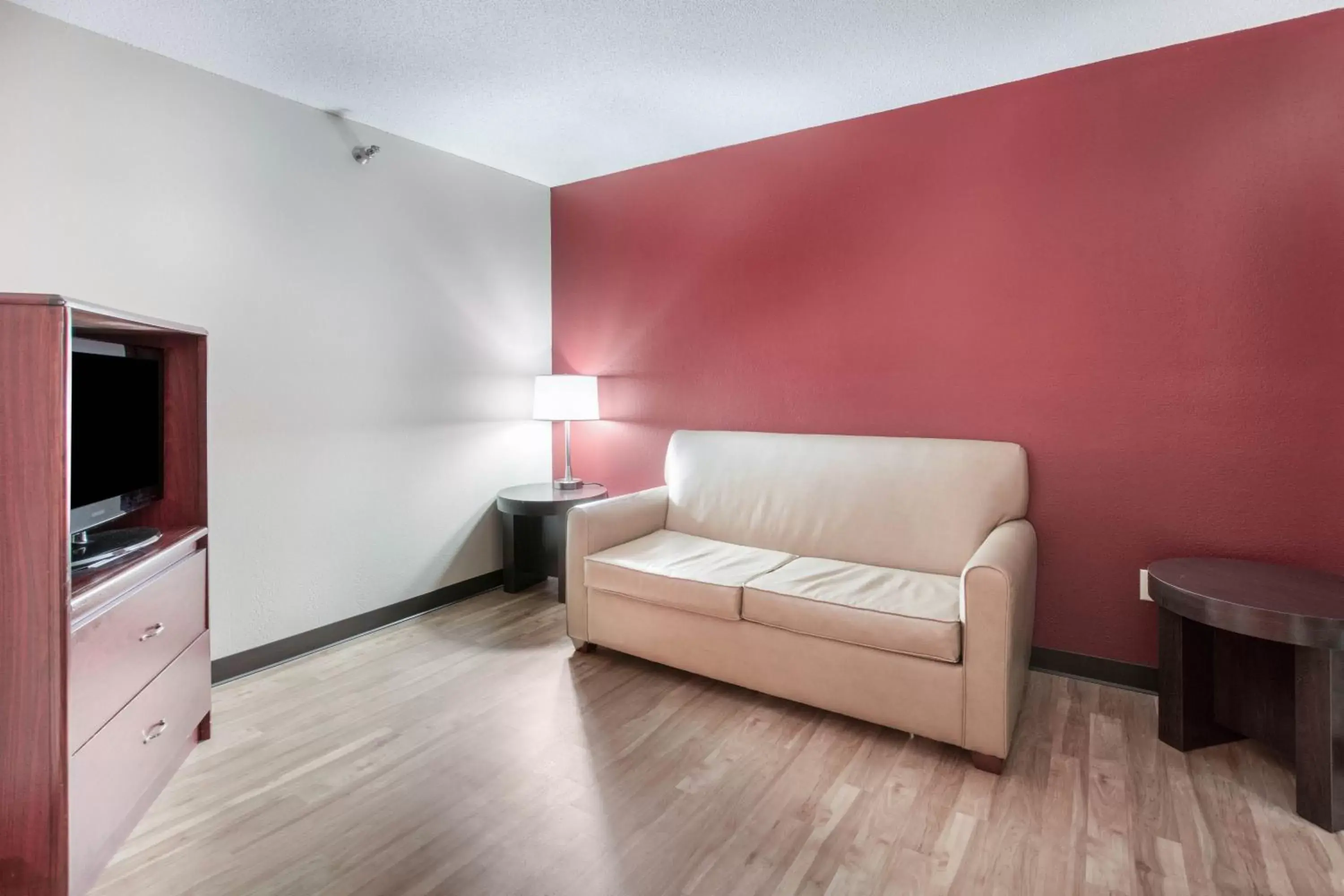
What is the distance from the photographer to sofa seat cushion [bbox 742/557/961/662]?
6.48 ft

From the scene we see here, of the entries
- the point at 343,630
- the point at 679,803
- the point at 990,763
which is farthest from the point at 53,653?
the point at 990,763

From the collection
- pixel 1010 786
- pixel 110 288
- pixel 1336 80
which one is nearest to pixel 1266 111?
pixel 1336 80

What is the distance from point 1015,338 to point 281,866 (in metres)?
2.95

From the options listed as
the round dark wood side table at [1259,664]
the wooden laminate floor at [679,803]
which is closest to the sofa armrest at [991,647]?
the wooden laminate floor at [679,803]

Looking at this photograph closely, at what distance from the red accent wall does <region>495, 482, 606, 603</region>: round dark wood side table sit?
2.88ft

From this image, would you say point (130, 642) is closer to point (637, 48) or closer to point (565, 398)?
point (565, 398)

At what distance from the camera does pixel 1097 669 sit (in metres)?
2.51

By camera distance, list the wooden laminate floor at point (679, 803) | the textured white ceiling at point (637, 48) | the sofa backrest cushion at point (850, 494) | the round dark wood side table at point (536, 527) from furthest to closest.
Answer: the round dark wood side table at point (536, 527) < the sofa backrest cushion at point (850, 494) < the textured white ceiling at point (637, 48) < the wooden laminate floor at point (679, 803)

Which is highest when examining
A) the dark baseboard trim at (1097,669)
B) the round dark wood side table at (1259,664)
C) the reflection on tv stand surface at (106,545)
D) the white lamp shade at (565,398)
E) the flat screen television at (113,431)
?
the white lamp shade at (565,398)

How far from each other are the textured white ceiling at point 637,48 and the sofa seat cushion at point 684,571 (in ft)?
6.38

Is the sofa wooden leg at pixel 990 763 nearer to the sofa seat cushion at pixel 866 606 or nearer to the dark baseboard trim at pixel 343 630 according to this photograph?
the sofa seat cushion at pixel 866 606

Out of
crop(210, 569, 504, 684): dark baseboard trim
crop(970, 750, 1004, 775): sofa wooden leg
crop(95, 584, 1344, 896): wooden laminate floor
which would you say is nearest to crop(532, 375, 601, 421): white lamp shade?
crop(210, 569, 504, 684): dark baseboard trim

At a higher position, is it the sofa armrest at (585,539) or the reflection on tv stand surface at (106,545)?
the reflection on tv stand surface at (106,545)

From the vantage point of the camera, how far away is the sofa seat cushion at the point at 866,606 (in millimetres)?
1976
